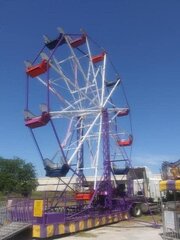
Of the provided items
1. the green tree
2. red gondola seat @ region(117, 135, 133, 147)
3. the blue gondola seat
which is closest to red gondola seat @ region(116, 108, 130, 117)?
red gondola seat @ region(117, 135, 133, 147)

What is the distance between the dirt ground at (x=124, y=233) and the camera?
17.8 metres

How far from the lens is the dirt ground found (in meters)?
17.8

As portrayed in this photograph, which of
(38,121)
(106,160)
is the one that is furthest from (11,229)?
(106,160)

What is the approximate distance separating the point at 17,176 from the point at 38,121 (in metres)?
68.8

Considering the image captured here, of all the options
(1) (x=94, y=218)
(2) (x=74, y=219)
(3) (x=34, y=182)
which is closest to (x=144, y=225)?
(1) (x=94, y=218)

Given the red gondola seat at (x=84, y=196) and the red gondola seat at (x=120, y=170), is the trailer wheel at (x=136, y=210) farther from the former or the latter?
the red gondola seat at (x=84, y=196)

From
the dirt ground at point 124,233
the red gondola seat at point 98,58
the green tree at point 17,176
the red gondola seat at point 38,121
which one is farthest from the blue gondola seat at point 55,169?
the green tree at point 17,176

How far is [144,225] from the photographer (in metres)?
21.8

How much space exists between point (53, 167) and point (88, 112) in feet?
16.1

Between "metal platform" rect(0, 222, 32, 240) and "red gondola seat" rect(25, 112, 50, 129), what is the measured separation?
5759mm

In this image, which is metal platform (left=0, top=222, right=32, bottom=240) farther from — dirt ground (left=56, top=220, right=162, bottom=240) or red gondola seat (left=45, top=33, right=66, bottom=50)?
red gondola seat (left=45, top=33, right=66, bottom=50)

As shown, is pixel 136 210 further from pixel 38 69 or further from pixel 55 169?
pixel 38 69

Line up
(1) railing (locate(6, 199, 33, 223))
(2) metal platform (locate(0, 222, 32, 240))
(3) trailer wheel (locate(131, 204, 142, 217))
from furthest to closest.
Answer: (3) trailer wheel (locate(131, 204, 142, 217)) < (1) railing (locate(6, 199, 33, 223)) < (2) metal platform (locate(0, 222, 32, 240))

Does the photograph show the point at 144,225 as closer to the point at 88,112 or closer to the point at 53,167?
the point at 53,167
